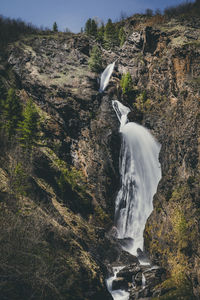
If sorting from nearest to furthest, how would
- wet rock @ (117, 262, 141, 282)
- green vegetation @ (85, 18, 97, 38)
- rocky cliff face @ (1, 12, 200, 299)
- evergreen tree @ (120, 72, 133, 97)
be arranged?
wet rock @ (117, 262, 141, 282) < rocky cliff face @ (1, 12, 200, 299) < evergreen tree @ (120, 72, 133, 97) < green vegetation @ (85, 18, 97, 38)

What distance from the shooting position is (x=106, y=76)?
66250mm

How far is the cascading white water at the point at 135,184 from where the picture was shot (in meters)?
40.9

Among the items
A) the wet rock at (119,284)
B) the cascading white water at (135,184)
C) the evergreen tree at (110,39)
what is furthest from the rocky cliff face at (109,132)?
the evergreen tree at (110,39)

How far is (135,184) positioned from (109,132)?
12183 mm

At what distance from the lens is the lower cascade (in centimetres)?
4059

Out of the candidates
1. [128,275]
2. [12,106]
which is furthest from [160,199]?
[12,106]

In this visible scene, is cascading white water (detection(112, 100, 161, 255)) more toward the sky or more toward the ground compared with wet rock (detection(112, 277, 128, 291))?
more toward the sky

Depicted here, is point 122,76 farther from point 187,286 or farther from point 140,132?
point 187,286

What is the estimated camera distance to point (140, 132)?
50000mm

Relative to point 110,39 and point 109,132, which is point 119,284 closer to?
point 109,132

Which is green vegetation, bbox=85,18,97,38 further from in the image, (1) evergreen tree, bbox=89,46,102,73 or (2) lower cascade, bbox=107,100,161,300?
(2) lower cascade, bbox=107,100,161,300

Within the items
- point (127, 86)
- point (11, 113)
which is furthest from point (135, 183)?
point (11, 113)

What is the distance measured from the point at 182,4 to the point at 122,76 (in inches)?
1526

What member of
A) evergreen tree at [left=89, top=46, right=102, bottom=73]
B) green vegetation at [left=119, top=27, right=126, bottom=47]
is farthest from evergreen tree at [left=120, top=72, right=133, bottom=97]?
green vegetation at [left=119, top=27, right=126, bottom=47]
